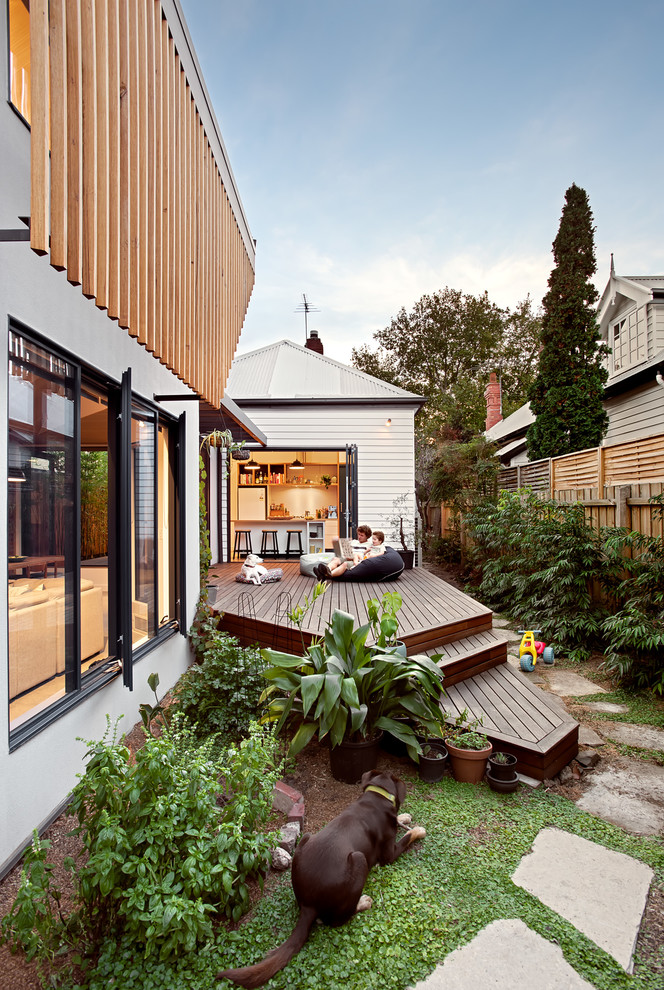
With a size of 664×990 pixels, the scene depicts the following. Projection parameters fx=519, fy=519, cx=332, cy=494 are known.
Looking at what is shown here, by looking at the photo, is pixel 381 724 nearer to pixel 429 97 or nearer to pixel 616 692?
pixel 616 692

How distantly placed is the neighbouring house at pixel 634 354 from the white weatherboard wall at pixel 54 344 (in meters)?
8.66

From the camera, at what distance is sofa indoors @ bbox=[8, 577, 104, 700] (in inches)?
88.5

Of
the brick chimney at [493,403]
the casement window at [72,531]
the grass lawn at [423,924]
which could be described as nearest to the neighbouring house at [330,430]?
the casement window at [72,531]

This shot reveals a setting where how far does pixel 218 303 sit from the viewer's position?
394cm

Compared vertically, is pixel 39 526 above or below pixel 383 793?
above

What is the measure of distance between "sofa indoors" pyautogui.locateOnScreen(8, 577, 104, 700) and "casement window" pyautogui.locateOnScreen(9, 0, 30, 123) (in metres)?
2.14

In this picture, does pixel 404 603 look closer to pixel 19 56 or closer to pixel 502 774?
pixel 502 774

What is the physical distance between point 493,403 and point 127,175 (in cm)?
2063

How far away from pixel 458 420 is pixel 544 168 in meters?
9.40

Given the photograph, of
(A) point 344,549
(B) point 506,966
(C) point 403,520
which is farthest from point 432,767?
(C) point 403,520

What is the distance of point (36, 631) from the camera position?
2.47 meters

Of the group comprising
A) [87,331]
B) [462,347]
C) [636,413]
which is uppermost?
[462,347]

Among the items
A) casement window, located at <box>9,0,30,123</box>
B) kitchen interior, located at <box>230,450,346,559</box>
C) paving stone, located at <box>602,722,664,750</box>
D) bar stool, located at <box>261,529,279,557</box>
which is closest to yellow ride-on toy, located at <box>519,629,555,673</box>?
paving stone, located at <box>602,722,664,750</box>

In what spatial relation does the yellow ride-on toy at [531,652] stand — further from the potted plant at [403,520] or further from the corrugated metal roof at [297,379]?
the corrugated metal roof at [297,379]
